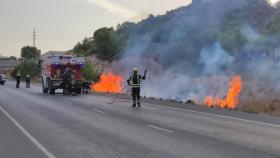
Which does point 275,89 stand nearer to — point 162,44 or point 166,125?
point 166,125

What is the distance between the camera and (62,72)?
44.8m

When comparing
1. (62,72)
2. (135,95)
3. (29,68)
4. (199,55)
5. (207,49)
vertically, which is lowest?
(135,95)

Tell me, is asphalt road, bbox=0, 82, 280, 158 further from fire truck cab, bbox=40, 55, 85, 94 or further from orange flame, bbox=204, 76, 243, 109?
fire truck cab, bbox=40, 55, 85, 94

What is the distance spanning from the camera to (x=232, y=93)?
34.2 metres

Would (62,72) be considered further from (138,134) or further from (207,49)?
(138,134)

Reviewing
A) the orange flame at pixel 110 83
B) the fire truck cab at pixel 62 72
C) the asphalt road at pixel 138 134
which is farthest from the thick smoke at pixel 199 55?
the asphalt road at pixel 138 134

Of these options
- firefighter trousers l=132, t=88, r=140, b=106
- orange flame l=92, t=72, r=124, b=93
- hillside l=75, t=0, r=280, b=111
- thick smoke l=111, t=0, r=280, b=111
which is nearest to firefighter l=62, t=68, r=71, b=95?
orange flame l=92, t=72, r=124, b=93

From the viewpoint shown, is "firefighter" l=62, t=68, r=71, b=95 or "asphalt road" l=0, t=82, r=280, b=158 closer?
"asphalt road" l=0, t=82, r=280, b=158

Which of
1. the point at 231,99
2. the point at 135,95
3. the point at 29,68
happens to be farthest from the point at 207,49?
the point at 29,68

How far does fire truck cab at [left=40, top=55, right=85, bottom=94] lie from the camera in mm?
43906

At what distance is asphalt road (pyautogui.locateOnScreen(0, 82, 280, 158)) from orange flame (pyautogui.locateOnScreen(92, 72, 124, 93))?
24876 mm

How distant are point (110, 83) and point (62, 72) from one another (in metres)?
6.63

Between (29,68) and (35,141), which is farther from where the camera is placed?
(29,68)

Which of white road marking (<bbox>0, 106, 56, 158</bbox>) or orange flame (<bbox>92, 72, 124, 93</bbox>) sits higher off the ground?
orange flame (<bbox>92, 72, 124, 93</bbox>)
